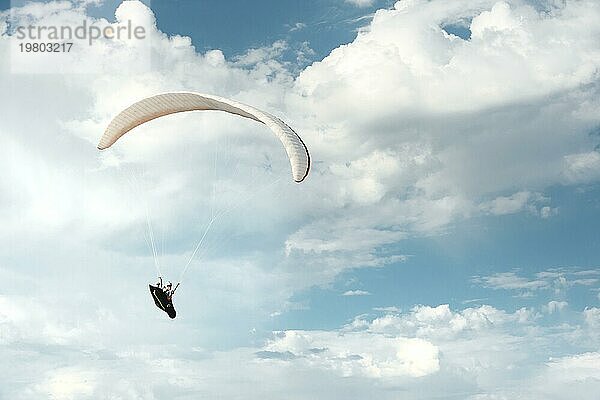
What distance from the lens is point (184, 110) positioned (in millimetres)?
55406

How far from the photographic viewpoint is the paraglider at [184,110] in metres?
48.0

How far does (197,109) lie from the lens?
181 ft

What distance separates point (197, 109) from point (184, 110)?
85cm

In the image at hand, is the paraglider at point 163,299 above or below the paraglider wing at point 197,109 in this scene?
below

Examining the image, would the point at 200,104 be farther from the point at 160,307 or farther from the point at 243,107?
the point at 160,307

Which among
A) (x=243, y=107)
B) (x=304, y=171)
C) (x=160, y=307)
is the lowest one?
(x=160, y=307)

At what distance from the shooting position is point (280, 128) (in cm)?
4888

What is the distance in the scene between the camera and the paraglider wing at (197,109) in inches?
1889

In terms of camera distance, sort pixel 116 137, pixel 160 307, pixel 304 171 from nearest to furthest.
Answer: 1. pixel 304 171
2. pixel 160 307
3. pixel 116 137

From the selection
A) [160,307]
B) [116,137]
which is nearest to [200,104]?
[116,137]

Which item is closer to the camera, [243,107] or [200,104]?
[243,107]

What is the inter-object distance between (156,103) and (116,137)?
4.32 metres

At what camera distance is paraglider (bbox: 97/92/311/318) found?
157 ft

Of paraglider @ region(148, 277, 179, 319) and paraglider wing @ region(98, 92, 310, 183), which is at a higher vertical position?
paraglider wing @ region(98, 92, 310, 183)
